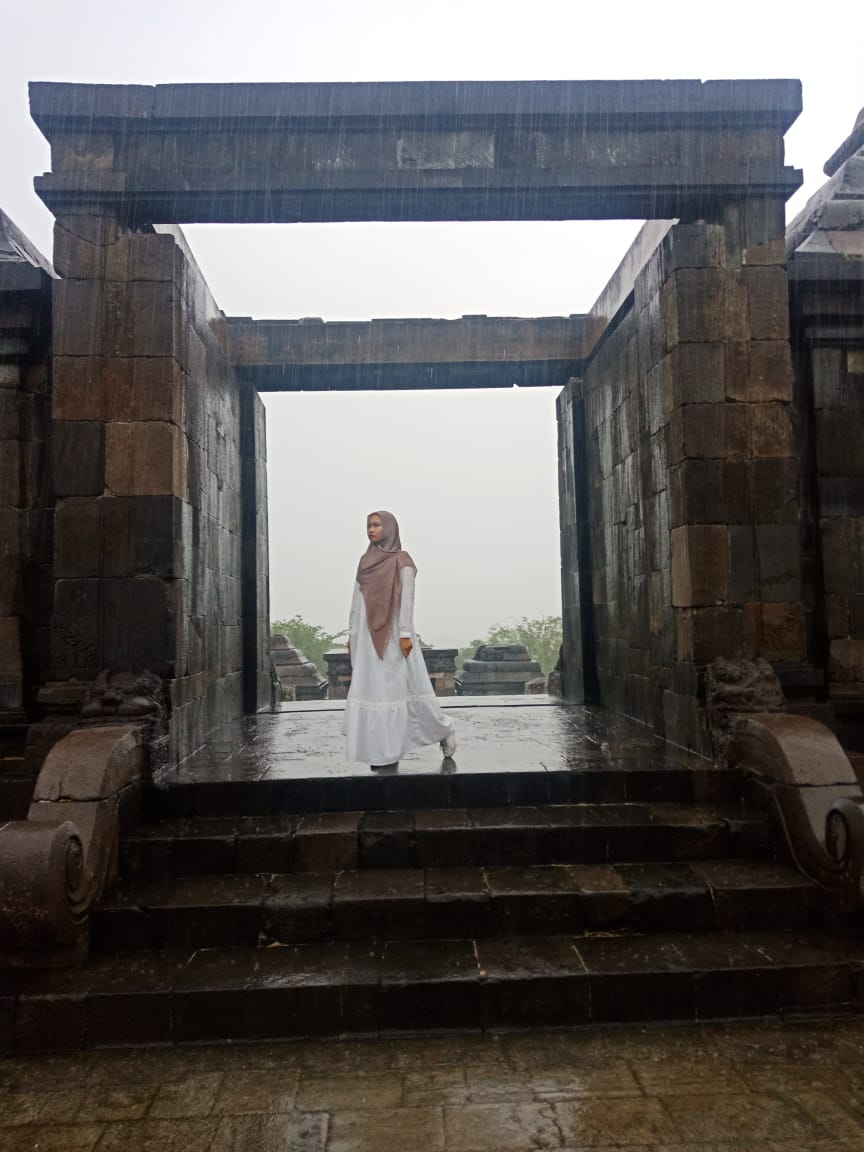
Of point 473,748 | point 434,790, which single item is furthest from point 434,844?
point 473,748

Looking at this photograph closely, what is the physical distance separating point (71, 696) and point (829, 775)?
4.80 metres

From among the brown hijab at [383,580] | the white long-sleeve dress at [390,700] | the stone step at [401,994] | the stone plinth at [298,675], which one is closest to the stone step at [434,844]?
the stone step at [401,994]

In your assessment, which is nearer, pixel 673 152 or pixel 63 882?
pixel 63 882

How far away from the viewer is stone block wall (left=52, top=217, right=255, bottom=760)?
225 inches

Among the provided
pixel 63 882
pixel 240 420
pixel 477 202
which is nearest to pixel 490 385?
pixel 240 420

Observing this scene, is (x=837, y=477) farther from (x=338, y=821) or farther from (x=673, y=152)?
(x=338, y=821)

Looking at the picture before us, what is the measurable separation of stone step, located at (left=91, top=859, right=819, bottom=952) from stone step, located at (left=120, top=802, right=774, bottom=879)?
0.89 ft

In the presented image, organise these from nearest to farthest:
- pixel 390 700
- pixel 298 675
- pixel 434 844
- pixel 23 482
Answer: pixel 434 844 → pixel 390 700 → pixel 23 482 → pixel 298 675

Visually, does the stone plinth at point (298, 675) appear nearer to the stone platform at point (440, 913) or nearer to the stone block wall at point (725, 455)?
the stone block wall at point (725, 455)

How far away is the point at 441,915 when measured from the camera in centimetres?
409

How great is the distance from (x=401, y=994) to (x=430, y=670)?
12.6 metres

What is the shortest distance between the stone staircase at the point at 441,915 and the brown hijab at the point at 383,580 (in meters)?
1.13

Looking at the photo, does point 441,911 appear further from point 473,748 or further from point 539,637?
point 539,637

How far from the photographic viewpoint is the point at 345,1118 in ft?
9.80
